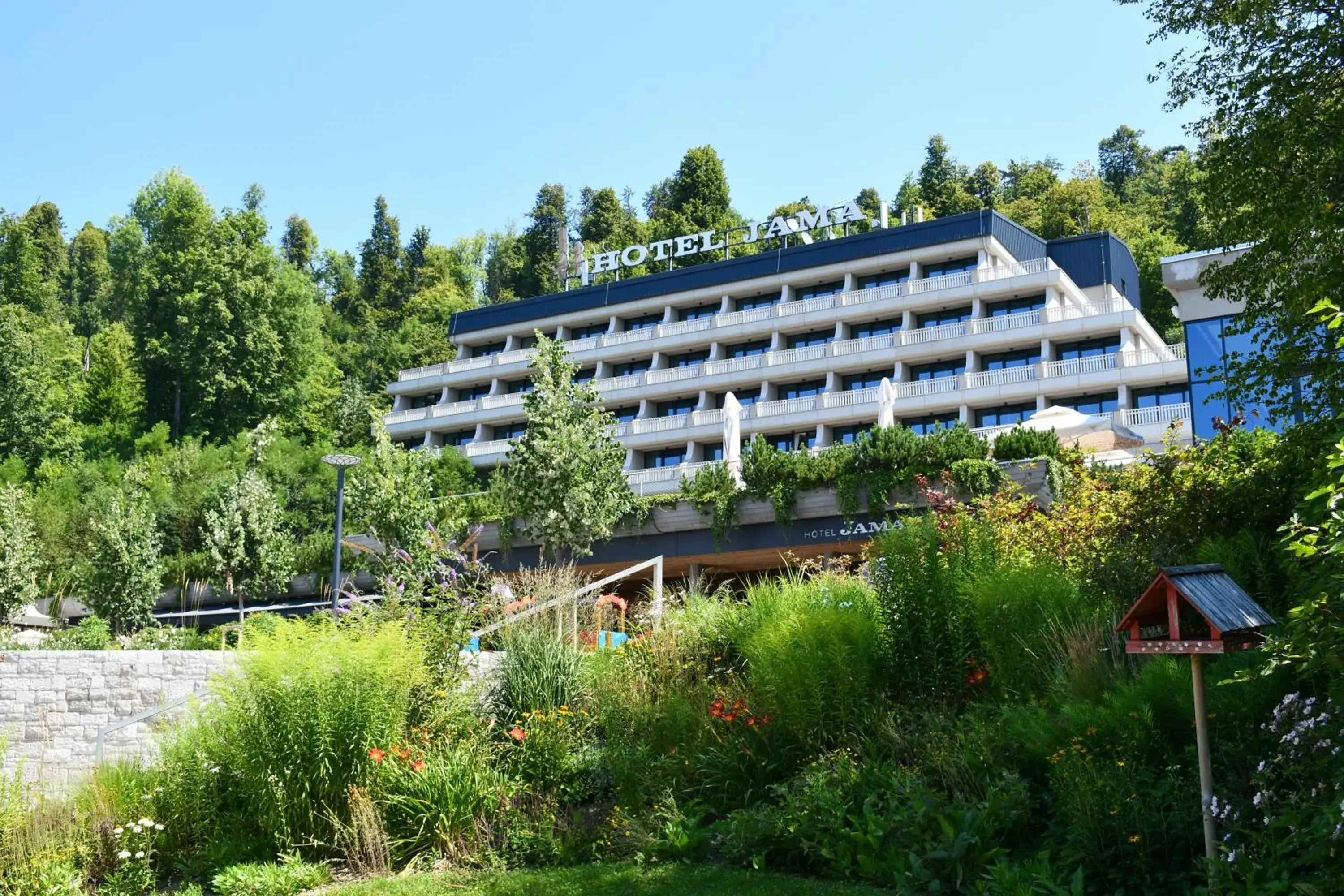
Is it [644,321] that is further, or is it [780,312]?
[644,321]

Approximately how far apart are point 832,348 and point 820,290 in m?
5.79

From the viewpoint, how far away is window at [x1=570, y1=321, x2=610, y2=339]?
65.4 m

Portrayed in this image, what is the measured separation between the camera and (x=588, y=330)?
6588 cm

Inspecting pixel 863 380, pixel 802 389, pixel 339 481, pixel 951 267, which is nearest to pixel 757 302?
pixel 802 389

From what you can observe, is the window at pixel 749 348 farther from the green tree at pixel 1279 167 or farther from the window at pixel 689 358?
the green tree at pixel 1279 167

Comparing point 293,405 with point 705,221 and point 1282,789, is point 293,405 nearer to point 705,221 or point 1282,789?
point 705,221

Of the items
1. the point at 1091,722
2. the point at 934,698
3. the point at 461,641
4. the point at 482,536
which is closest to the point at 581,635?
the point at 461,641

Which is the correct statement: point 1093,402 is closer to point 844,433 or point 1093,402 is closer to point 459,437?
point 844,433

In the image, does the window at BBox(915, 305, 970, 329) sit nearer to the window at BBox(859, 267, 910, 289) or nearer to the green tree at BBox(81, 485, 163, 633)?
the window at BBox(859, 267, 910, 289)

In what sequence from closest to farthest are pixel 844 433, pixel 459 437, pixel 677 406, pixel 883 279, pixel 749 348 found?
pixel 844 433, pixel 883 279, pixel 749 348, pixel 677 406, pixel 459 437

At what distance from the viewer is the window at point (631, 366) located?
62.2m

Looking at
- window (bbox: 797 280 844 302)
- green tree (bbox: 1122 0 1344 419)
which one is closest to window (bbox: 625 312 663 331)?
window (bbox: 797 280 844 302)

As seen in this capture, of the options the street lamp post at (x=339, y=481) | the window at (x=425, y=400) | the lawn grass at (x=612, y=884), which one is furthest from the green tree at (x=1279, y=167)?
the window at (x=425, y=400)

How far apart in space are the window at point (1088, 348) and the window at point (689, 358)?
683 inches
